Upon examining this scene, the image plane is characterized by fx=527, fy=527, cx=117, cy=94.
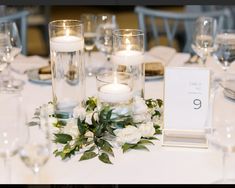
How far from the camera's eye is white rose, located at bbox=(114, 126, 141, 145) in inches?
57.7

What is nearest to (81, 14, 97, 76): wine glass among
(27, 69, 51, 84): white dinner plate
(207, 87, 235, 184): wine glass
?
(27, 69, 51, 84): white dinner plate

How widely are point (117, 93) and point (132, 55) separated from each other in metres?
0.25

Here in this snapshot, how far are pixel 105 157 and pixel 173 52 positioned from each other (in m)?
1.19

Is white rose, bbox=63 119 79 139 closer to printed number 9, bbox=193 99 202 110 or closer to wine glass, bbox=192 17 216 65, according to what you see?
printed number 9, bbox=193 99 202 110

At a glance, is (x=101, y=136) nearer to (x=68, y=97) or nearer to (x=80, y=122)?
(x=80, y=122)

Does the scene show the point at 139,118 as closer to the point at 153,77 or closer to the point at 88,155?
the point at 88,155

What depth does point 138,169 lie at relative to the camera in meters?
1.38

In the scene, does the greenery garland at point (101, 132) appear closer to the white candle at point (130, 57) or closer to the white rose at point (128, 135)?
the white rose at point (128, 135)

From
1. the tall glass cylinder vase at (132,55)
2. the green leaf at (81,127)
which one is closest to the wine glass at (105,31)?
the tall glass cylinder vase at (132,55)

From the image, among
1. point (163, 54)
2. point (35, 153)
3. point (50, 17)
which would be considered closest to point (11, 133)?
point (35, 153)

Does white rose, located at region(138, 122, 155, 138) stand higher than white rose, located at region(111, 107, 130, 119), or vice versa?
white rose, located at region(111, 107, 130, 119)

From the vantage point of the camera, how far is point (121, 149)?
1.48 m

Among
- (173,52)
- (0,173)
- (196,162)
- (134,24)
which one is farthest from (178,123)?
(134,24)

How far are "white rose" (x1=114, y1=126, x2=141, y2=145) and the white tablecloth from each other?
0.03 metres
